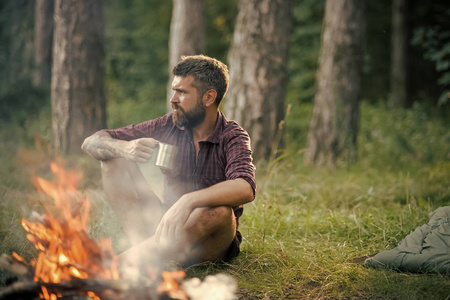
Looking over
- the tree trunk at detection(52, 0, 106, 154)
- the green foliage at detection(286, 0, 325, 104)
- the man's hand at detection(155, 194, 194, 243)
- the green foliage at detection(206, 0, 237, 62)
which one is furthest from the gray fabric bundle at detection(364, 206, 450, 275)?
the green foliage at detection(206, 0, 237, 62)

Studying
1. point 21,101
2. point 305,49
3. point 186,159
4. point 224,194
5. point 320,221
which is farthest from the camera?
point 305,49

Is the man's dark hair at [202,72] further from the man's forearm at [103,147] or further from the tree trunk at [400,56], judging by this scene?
the tree trunk at [400,56]

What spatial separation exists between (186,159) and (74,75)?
4.21 m

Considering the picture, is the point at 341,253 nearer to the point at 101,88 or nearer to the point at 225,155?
the point at 225,155

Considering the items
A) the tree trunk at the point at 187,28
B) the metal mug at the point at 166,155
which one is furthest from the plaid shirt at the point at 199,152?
the tree trunk at the point at 187,28

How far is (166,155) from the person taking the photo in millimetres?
2828

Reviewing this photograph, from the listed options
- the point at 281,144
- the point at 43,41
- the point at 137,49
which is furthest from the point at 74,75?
the point at 137,49

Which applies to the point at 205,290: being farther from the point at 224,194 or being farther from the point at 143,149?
the point at 143,149

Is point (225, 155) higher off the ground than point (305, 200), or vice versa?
point (225, 155)

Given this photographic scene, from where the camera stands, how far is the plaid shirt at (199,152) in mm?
3068

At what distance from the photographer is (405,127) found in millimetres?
10695

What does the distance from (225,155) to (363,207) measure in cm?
243

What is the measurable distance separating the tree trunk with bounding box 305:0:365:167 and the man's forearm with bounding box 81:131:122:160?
4.64 meters

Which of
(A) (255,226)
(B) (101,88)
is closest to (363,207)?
(A) (255,226)
